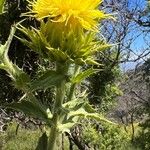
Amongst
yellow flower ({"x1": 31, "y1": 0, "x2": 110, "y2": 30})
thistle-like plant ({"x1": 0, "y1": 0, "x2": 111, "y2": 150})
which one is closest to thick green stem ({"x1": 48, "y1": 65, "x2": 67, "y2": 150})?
thistle-like plant ({"x1": 0, "y1": 0, "x2": 111, "y2": 150})

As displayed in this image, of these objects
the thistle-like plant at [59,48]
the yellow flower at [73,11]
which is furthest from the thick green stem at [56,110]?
the yellow flower at [73,11]

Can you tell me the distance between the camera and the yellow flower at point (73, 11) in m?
1.39

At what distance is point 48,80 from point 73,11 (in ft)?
0.69

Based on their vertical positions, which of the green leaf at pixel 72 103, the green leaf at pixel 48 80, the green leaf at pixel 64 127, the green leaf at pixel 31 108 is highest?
the green leaf at pixel 48 80

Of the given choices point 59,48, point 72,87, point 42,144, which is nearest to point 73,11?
point 59,48

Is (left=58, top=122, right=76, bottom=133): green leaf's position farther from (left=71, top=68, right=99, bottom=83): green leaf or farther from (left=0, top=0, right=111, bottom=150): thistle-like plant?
(left=71, top=68, right=99, bottom=83): green leaf

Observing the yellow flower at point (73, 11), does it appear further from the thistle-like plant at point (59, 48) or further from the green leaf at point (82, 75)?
the green leaf at point (82, 75)

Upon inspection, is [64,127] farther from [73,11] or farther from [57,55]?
[73,11]

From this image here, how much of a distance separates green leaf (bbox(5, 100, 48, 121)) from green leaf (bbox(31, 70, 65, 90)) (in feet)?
0.27

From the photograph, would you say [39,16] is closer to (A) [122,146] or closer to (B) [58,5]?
(B) [58,5]

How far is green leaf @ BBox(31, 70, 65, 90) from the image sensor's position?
1423mm

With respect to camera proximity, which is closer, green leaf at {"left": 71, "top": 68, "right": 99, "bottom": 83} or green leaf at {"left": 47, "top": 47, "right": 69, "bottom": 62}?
green leaf at {"left": 47, "top": 47, "right": 69, "bottom": 62}

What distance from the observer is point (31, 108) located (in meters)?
1.48

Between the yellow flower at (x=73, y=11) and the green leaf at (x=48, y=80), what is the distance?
6.1 inches
